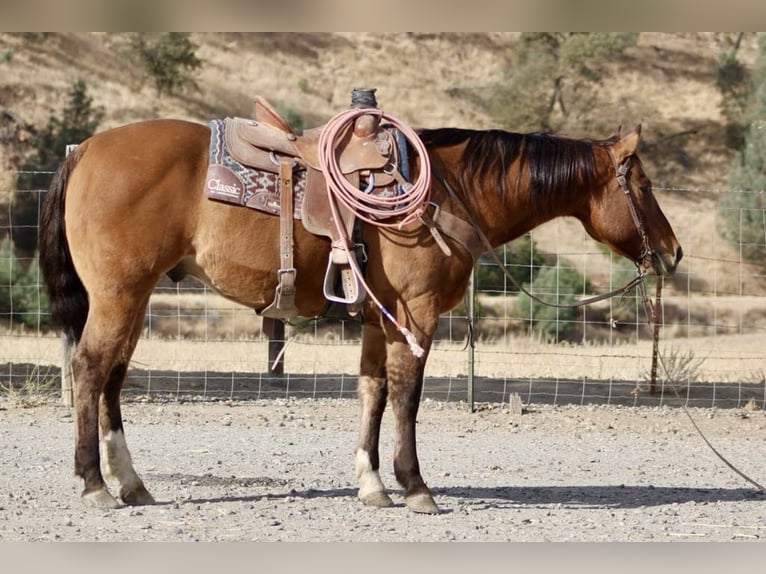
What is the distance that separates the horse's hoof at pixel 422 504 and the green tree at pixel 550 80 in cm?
2684

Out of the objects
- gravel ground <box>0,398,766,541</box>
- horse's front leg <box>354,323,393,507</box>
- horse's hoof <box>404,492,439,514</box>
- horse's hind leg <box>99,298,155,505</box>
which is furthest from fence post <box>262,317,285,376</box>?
horse's hoof <box>404,492,439,514</box>

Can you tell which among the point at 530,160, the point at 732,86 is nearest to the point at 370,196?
the point at 530,160

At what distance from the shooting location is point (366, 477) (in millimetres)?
5914

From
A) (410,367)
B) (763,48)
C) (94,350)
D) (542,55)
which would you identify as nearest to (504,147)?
(410,367)

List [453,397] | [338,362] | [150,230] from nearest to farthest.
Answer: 1. [150,230]
2. [453,397]
3. [338,362]

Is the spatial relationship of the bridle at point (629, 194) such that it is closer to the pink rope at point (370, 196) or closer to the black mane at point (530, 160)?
the black mane at point (530, 160)

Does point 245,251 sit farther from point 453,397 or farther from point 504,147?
point 453,397

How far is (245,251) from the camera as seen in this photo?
5.53 m

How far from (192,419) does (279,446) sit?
1.37 meters

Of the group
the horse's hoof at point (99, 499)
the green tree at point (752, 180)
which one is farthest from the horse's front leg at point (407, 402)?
the green tree at point (752, 180)

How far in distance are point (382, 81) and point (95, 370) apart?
28.9 m

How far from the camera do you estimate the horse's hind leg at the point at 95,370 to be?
5.46 meters

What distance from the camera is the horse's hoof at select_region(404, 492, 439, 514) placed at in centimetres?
566

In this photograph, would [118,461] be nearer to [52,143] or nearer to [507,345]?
[507,345]
